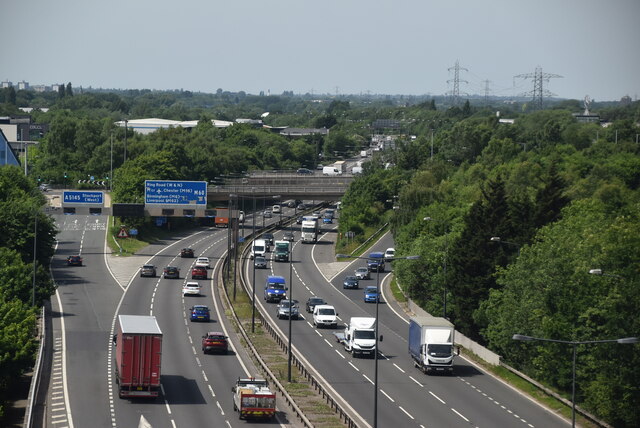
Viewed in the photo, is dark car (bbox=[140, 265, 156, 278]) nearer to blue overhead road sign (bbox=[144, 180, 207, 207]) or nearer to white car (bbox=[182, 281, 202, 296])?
white car (bbox=[182, 281, 202, 296])

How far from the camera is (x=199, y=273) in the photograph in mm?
107688

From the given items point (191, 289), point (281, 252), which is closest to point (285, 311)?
point (191, 289)

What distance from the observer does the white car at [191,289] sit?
321 feet

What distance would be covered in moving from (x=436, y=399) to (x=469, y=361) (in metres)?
12.9

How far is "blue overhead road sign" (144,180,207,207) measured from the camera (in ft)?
401

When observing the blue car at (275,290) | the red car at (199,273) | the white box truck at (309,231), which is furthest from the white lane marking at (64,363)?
the white box truck at (309,231)

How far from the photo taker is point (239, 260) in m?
121

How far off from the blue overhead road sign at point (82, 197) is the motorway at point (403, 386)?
34249 millimetres

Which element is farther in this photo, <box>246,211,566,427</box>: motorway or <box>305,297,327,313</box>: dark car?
<box>305,297,327,313</box>: dark car

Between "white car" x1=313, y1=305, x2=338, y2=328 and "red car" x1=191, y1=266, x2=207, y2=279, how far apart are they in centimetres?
2374


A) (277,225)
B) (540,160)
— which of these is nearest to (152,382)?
(277,225)

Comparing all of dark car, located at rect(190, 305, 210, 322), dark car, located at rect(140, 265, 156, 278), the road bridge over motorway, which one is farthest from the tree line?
dark car, located at rect(190, 305, 210, 322)

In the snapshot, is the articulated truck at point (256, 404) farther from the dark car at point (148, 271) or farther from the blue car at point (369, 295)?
the dark car at point (148, 271)

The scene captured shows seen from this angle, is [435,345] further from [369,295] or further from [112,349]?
[369,295]
